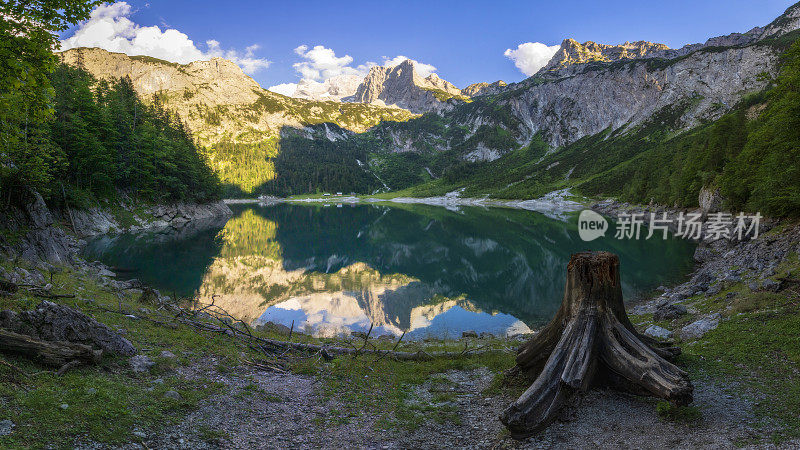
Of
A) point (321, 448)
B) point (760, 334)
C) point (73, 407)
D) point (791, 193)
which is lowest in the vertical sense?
point (321, 448)

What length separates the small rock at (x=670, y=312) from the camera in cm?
1677

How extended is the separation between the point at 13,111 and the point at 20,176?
1321 cm

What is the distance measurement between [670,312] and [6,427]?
22.2 m

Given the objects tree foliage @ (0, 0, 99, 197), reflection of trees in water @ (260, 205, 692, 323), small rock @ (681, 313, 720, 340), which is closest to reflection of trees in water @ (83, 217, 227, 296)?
reflection of trees in water @ (260, 205, 692, 323)

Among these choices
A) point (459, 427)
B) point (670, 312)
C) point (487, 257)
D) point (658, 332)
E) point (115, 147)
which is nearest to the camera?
point (459, 427)

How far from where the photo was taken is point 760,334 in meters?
10.8

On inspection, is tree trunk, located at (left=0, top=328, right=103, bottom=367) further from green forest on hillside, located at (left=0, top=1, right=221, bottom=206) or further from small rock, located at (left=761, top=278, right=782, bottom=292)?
small rock, located at (left=761, top=278, right=782, bottom=292)

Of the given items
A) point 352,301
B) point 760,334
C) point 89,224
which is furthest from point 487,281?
point 89,224

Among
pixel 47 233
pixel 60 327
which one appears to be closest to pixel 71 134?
pixel 47 233

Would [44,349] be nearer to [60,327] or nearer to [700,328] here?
[60,327]

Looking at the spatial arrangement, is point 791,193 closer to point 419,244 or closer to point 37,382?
point 37,382

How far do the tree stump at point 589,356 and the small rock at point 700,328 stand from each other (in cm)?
466

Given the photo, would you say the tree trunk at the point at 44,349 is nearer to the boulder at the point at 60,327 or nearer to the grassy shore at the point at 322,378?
the grassy shore at the point at 322,378

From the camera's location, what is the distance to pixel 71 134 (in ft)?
152
